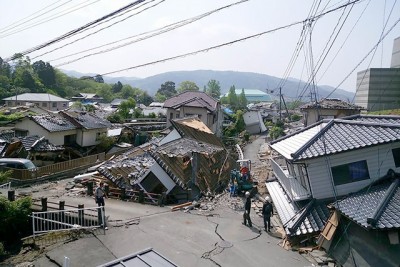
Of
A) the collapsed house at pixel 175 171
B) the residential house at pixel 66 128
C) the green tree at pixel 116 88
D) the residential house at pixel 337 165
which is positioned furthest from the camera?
the green tree at pixel 116 88

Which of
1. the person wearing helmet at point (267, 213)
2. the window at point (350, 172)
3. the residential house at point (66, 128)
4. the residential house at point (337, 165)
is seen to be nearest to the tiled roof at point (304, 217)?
the residential house at point (337, 165)

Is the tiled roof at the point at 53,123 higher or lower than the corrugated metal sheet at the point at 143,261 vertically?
lower

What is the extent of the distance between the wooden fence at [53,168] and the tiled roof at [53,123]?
5.13m

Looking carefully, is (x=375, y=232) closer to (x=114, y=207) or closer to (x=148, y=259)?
(x=148, y=259)

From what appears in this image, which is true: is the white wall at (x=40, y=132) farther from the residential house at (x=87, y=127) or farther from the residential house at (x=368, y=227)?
the residential house at (x=368, y=227)

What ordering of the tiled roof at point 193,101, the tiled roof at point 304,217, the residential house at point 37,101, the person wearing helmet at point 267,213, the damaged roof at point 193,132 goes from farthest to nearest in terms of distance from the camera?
1. the residential house at point 37,101
2. the tiled roof at point 193,101
3. the damaged roof at point 193,132
4. the person wearing helmet at point 267,213
5. the tiled roof at point 304,217

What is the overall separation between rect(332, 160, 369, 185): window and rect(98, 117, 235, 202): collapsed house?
9178mm

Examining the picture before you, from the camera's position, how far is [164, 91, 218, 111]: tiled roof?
144 feet

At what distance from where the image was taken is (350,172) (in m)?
13.4

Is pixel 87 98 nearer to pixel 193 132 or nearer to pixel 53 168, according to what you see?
pixel 53 168

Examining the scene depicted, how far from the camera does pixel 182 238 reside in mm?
13797

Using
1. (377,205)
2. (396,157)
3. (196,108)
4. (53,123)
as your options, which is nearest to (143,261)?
(377,205)

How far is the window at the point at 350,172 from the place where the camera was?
13289mm

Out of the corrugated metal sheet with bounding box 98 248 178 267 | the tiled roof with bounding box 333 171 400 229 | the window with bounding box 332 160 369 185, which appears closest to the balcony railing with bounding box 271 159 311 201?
the window with bounding box 332 160 369 185
